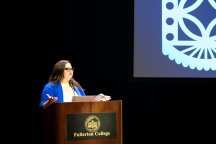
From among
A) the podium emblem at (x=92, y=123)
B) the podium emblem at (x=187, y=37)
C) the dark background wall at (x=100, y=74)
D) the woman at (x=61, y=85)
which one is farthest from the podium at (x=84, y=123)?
the podium emblem at (x=187, y=37)

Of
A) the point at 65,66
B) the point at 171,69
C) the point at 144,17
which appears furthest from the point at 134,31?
the point at 65,66

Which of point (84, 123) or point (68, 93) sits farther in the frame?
point (68, 93)

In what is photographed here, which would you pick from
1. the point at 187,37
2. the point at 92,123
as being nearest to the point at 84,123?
the point at 92,123

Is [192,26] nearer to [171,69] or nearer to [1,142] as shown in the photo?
[171,69]

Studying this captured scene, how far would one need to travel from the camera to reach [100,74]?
4.50 meters

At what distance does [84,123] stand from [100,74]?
6.04 feet

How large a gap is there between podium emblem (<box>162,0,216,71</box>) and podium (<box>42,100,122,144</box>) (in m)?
1.83

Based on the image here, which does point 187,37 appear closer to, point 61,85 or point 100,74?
point 100,74

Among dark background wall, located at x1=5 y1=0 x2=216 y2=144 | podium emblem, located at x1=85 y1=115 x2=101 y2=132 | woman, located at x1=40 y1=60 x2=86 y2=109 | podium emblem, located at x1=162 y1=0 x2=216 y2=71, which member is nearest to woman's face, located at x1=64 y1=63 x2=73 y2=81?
woman, located at x1=40 y1=60 x2=86 y2=109

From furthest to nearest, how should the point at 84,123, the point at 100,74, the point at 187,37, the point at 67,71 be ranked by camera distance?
1. the point at 100,74
2. the point at 187,37
3. the point at 67,71
4. the point at 84,123

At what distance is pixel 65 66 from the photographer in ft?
10.3

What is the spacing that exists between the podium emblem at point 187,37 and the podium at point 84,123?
183 centimetres

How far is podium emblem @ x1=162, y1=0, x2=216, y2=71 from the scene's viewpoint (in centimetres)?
438

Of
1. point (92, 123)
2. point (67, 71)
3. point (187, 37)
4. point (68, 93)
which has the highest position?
point (187, 37)
